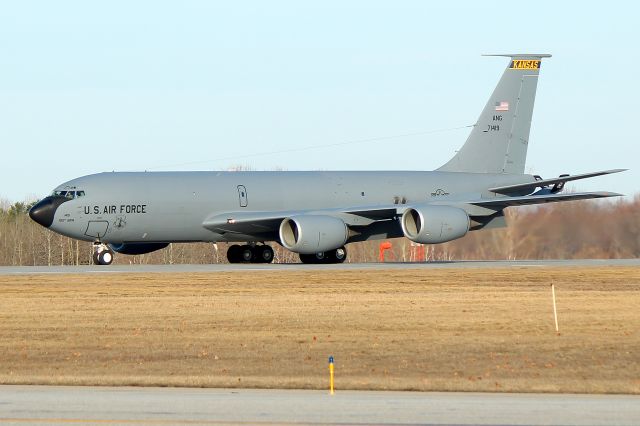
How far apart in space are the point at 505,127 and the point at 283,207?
1118cm

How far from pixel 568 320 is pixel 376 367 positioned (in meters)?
8.15

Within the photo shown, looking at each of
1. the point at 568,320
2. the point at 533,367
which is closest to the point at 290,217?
the point at 568,320

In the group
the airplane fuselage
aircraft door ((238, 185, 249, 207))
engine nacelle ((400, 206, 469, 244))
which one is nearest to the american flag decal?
the airplane fuselage

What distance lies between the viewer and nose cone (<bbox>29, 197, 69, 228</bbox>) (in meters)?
45.6

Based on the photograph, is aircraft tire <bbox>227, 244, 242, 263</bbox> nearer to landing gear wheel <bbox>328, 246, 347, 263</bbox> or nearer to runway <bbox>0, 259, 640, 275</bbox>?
landing gear wheel <bbox>328, 246, 347, 263</bbox>

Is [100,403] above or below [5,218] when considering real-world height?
below

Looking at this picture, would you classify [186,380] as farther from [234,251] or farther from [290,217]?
[234,251]

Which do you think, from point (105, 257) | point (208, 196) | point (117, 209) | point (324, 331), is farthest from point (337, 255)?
point (324, 331)

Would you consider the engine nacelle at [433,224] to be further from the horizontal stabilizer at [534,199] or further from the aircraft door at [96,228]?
the aircraft door at [96,228]

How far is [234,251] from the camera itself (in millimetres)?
50594

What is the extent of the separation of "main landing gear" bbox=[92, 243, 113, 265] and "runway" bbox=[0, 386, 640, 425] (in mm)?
30355

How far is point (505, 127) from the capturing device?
5372 cm

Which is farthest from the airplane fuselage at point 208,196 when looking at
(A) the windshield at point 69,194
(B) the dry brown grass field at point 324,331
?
(B) the dry brown grass field at point 324,331

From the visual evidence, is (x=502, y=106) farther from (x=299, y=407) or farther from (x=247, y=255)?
(x=299, y=407)
